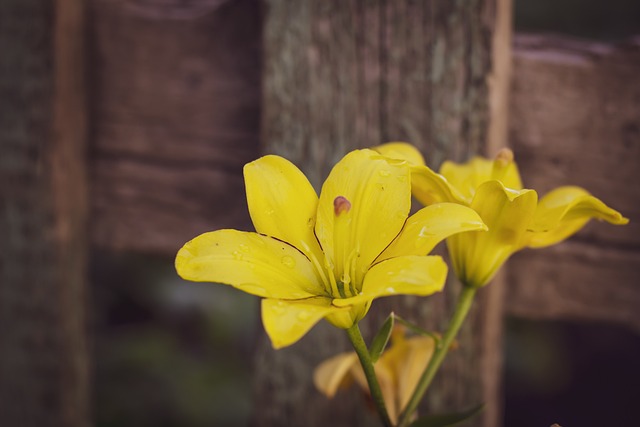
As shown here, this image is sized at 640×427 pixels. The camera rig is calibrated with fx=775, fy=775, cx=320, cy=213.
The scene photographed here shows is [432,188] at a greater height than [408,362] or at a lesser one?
greater

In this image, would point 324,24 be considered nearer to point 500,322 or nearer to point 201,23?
point 201,23

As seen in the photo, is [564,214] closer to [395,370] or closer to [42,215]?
[395,370]

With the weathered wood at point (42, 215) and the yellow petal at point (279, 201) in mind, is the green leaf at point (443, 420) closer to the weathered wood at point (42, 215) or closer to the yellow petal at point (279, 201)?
the yellow petal at point (279, 201)

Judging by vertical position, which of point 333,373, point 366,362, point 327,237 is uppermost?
point 327,237

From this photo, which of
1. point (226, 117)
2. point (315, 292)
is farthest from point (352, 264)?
point (226, 117)

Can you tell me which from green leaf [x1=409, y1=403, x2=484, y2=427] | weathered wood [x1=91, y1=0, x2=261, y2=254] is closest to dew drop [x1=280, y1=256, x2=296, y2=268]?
green leaf [x1=409, y1=403, x2=484, y2=427]

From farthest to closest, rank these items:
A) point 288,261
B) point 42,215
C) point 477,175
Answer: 1. point 42,215
2. point 477,175
3. point 288,261

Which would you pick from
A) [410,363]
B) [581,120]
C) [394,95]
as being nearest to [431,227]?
[410,363]
